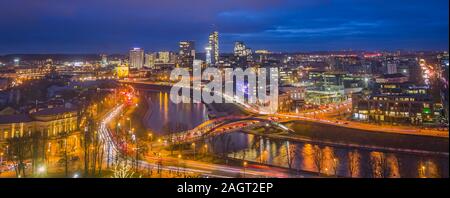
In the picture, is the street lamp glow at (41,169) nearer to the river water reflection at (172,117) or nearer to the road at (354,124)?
the river water reflection at (172,117)

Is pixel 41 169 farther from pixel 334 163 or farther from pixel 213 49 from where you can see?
pixel 213 49

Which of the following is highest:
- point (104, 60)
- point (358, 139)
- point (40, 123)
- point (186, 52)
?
point (186, 52)

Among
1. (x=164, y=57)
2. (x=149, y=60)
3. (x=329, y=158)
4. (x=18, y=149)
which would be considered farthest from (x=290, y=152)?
(x=164, y=57)

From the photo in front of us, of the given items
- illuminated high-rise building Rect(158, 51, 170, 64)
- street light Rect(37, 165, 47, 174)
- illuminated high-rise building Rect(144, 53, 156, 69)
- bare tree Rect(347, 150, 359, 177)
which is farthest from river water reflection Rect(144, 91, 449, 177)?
illuminated high-rise building Rect(158, 51, 170, 64)

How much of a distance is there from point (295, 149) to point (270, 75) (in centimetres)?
911

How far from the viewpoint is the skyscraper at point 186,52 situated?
24.1 meters

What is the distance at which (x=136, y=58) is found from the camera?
25328mm

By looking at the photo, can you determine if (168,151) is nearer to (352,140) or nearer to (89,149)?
(89,149)

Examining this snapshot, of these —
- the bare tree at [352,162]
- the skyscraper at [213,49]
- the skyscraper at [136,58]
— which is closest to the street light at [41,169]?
the bare tree at [352,162]

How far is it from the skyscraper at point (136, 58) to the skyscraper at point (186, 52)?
3079 millimetres

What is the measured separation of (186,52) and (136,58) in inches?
156

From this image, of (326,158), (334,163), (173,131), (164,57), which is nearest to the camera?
(334,163)
